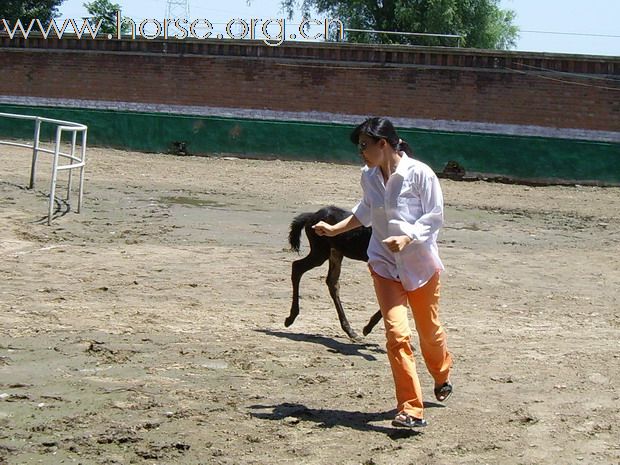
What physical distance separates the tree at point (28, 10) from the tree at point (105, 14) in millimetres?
4146

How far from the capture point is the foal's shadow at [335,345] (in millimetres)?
7400

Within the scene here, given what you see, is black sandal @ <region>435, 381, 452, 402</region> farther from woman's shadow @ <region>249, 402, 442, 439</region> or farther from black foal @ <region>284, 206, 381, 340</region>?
black foal @ <region>284, 206, 381, 340</region>

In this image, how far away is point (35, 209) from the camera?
13609 mm

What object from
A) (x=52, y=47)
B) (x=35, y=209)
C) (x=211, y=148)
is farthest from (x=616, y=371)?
(x=52, y=47)

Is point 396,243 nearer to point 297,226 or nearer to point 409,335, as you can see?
point 409,335

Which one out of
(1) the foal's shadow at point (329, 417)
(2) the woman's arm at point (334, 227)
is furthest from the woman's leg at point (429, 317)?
(2) the woman's arm at point (334, 227)

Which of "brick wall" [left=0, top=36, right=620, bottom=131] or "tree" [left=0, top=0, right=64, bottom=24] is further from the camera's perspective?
"tree" [left=0, top=0, right=64, bottom=24]

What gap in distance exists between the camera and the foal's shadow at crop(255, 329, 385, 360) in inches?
291

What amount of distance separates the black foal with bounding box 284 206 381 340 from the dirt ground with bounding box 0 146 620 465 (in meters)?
0.28

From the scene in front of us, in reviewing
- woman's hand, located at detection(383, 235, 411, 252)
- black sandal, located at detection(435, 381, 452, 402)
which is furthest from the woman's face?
black sandal, located at detection(435, 381, 452, 402)

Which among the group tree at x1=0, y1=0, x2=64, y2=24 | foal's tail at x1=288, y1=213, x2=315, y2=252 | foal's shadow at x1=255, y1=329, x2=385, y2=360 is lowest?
foal's shadow at x1=255, y1=329, x2=385, y2=360

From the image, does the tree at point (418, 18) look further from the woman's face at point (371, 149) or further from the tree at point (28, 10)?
the woman's face at point (371, 149)

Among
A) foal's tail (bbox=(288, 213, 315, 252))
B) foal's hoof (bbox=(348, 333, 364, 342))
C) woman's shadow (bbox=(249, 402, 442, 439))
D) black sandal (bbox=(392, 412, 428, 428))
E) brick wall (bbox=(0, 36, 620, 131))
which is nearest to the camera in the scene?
black sandal (bbox=(392, 412, 428, 428))

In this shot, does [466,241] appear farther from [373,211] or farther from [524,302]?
[373,211]
